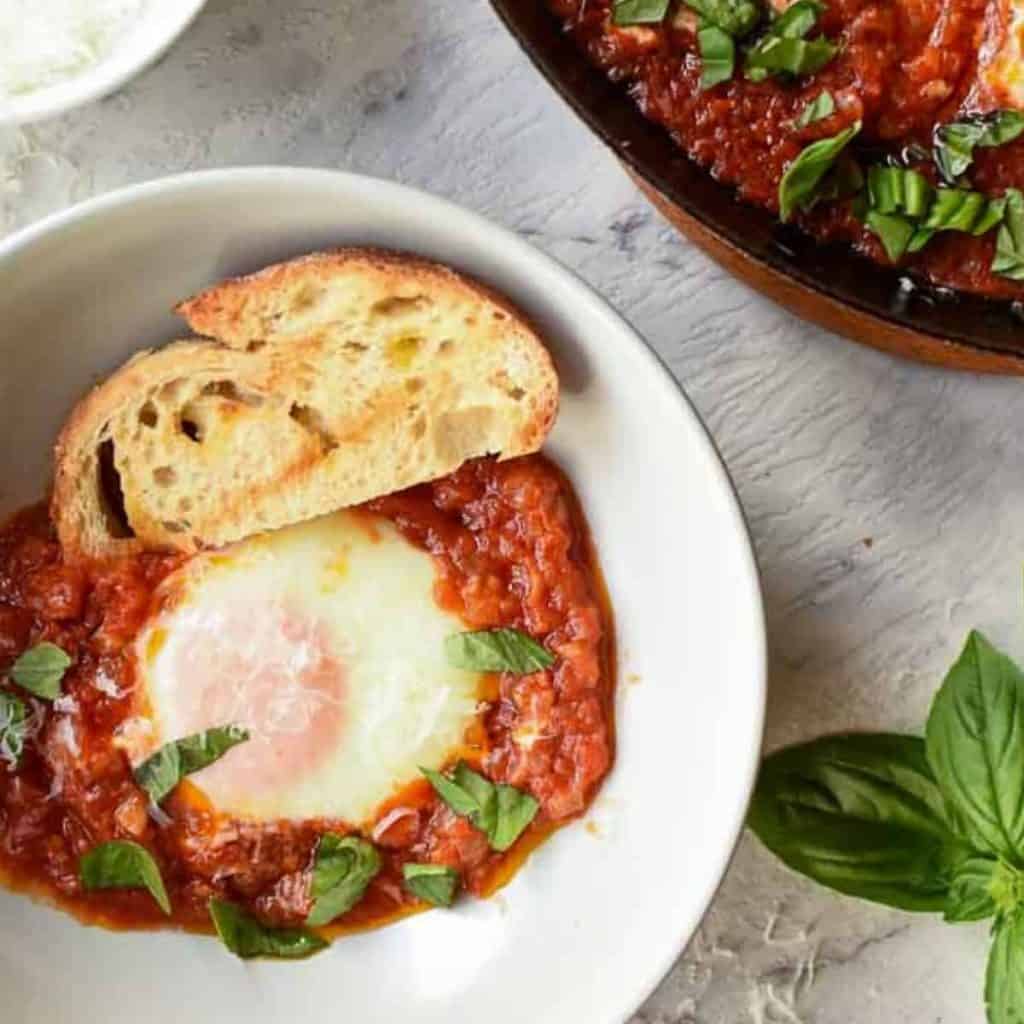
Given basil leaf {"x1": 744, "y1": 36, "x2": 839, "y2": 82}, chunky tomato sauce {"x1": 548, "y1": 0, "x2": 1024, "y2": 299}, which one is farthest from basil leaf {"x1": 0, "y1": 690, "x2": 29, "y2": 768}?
basil leaf {"x1": 744, "y1": 36, "x2": 839, "y2": 82}

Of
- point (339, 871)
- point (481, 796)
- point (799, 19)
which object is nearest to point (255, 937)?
point (339, 871)

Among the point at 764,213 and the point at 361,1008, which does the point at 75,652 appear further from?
the point at 764,213

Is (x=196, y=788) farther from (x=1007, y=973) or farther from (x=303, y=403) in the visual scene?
(x=1007, y=973)

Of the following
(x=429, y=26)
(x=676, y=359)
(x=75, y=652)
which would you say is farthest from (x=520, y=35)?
(x=75, y=652)

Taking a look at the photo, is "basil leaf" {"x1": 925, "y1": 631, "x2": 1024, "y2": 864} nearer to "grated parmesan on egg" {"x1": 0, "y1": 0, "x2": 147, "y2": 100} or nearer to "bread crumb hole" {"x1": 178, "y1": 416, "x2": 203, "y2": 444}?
"bread crumb hole" {"x1": 178, "y1": 416, "x2": 203, "y2": 444}

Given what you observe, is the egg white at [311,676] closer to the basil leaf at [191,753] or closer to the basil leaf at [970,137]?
the basil leaf at [191,753]

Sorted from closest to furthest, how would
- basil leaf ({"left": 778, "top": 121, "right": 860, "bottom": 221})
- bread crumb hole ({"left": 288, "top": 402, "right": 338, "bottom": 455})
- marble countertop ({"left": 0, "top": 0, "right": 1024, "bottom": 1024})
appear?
basil leaf ({"left": 778, "top": 121, "right": 860, "bottom": 221}) < bread crumb hole ({"left": 288, "top": 402, "right": 338, "bottom": 455}) < marble countertop ({"left": 0, "top": 0, "right": 1024, "bottom": 1024})
